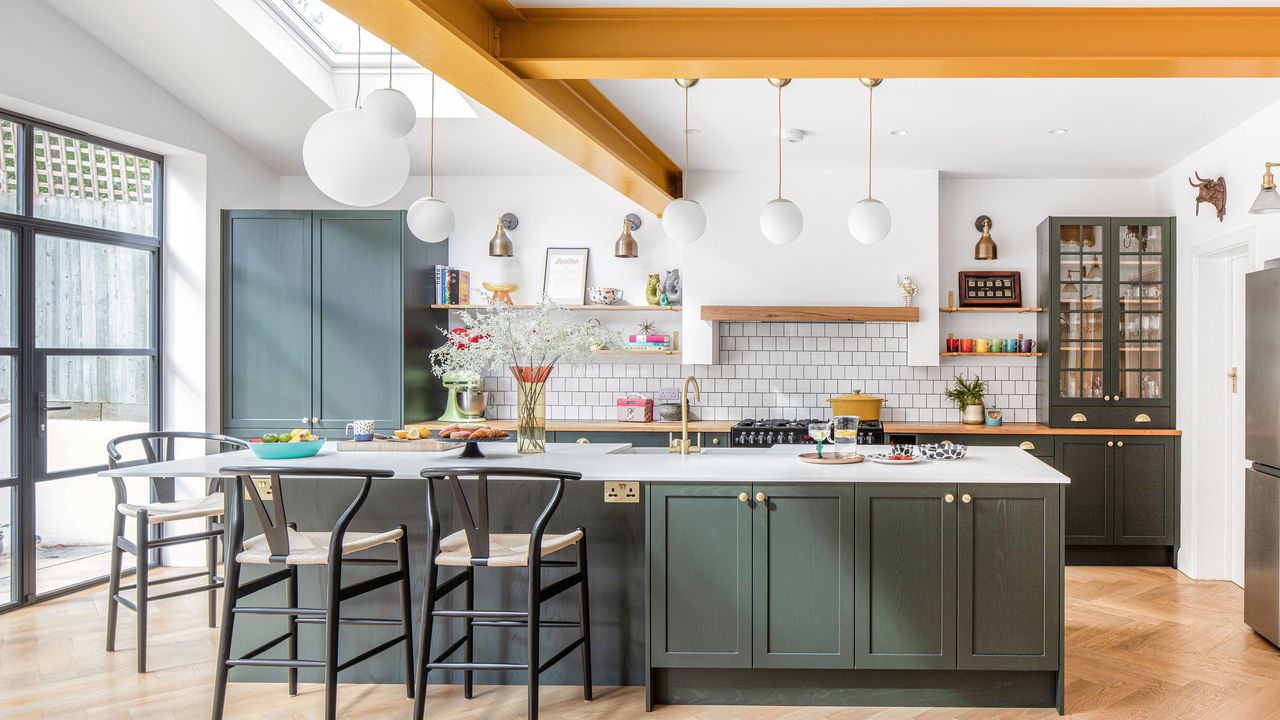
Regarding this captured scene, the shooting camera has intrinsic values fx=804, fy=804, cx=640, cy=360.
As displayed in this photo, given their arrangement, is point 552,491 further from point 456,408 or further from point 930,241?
point 930,241

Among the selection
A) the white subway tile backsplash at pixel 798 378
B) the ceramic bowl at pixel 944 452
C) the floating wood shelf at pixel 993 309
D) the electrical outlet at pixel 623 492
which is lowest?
the electrical outlet at pixel 623 492

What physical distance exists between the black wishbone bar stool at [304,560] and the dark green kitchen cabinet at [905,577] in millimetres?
1803

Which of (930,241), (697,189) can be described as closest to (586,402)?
(697,189)

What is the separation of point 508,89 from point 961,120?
278cm

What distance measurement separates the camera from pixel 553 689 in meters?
3.40

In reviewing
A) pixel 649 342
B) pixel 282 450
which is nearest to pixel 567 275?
pixel 649 342

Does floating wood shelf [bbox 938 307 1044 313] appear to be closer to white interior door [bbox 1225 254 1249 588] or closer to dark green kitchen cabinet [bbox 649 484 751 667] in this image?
white interior door [bbox 1225 254 1249 588]

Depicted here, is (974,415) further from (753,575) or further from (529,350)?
(529,350)

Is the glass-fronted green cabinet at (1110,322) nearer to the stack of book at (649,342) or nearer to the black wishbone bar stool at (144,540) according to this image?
the stack of book at (649,342)

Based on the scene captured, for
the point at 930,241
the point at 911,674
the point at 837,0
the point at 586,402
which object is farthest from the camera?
the point at 586,402

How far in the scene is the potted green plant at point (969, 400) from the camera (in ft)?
19.1

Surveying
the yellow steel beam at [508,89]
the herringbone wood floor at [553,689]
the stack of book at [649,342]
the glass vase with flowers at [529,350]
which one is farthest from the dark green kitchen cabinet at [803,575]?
the stack of book at [649,342]

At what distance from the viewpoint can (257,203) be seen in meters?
5.96

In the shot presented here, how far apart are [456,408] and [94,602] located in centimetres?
245
